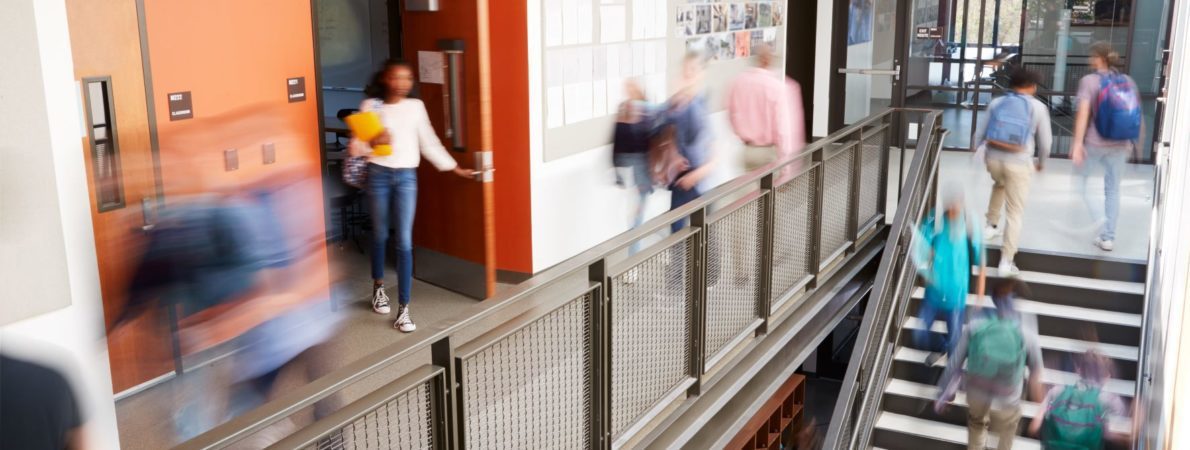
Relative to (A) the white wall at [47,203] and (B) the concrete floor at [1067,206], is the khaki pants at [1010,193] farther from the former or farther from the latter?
(A) the white wall at [47,203]

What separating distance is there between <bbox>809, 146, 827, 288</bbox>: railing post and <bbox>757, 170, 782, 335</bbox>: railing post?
74 cm

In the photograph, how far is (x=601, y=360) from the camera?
427 centimetres

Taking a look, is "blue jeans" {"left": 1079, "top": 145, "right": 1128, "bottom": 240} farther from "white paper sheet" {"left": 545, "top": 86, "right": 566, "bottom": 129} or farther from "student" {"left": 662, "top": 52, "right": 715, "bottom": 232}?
"white paper sheet" {"left": 545, "top": 86, "right": 566, "bottom": 129}

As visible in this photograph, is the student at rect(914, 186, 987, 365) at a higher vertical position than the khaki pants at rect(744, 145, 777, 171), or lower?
lower

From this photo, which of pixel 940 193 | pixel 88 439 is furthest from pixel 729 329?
pixel 940 193

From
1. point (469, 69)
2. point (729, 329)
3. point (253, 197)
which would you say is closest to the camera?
point (253, 197)

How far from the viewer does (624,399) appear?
4602 millimetres

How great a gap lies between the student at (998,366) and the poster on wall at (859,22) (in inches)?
196

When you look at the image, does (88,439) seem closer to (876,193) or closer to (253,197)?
(253,197)

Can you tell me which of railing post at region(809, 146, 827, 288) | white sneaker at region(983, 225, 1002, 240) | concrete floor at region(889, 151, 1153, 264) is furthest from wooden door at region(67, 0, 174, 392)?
white sneaker at region(983, 225, 1002, 240)

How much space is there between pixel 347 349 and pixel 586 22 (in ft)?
10.2

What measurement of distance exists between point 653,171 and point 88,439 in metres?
4.45

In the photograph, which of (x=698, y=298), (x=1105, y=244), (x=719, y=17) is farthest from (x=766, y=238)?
(x=719, y=17)

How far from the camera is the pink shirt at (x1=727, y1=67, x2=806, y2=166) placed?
7.02m
